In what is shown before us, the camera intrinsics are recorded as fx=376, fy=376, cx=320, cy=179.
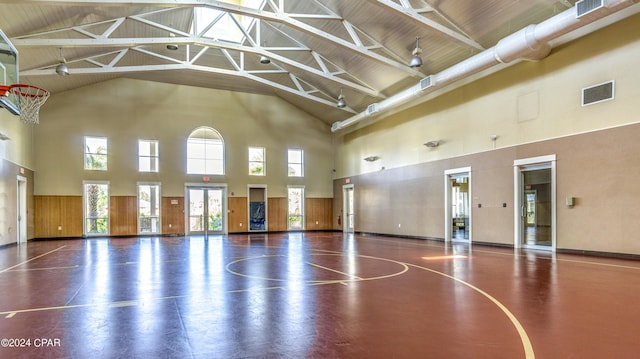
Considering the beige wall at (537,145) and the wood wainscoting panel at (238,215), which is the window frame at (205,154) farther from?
the beige wall at (537,145)

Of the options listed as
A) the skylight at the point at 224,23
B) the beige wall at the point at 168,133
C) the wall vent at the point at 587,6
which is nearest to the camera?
the wall vent at the point at 587,6

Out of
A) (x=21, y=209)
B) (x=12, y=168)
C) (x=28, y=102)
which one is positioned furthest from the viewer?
(x=21, y=209)

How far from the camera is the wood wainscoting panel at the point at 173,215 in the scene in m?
18.6

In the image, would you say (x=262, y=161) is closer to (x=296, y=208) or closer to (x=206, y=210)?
(x=296, y=208)

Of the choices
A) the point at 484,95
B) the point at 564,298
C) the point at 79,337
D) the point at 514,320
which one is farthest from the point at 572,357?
the point at 484,95

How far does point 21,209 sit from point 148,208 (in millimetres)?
4899

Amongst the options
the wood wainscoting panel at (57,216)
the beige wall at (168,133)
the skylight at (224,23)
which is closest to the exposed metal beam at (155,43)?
the skylight at (224,23)

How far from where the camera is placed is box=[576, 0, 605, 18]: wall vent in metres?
7.76

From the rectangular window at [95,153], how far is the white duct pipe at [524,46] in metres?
14.2

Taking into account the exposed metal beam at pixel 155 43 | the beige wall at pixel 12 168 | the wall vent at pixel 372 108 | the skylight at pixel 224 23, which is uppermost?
the skylight at pixel 224 23

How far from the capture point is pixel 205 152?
773 inches

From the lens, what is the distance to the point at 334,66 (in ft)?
52.2

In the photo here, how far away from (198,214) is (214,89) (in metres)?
6.61

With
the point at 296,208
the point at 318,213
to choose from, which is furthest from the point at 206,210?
the point at 318,213
